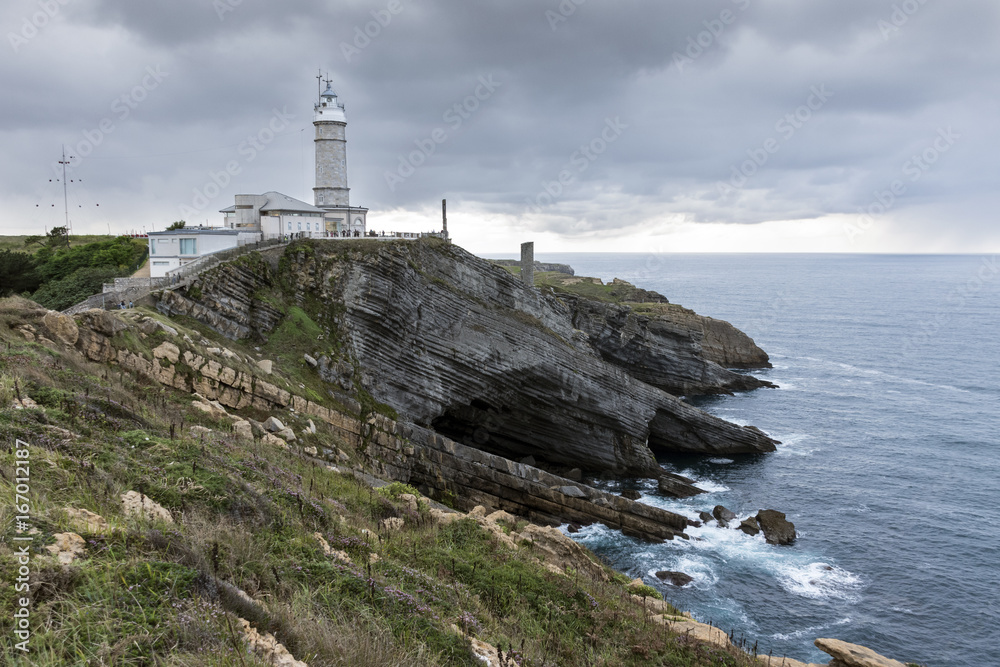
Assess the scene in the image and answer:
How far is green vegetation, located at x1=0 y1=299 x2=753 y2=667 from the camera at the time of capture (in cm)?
528

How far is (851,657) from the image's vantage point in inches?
543

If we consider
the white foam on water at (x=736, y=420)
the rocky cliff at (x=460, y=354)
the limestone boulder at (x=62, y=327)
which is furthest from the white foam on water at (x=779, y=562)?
the limestone boulder at (x=62, y=327)

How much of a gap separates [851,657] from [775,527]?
57.5ft

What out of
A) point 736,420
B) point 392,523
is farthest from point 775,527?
point 392,523

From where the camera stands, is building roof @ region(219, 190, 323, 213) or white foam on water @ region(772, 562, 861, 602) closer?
white foam on water @ region(772, 562, 861, 602)

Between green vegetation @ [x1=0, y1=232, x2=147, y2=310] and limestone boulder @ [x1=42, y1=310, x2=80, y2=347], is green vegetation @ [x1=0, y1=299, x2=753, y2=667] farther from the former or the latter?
green vegetation @ [x1=0, y1=232, x2=147, y2=310]

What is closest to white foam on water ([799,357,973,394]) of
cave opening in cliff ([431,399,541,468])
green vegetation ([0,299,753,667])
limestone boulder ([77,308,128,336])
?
cave opening in cliff ([431,399,541,468])

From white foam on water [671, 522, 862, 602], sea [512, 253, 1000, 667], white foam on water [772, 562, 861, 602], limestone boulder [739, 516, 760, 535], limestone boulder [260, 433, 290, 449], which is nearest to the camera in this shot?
limestone boulder [260, 433, 290, 449]

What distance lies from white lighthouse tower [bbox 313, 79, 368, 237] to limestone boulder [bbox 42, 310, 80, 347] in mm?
28453

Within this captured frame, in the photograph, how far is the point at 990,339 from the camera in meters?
84.3

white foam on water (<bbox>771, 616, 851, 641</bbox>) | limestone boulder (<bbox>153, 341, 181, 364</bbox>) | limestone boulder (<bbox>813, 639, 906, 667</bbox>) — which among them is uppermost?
limestone boulder (<bbox>153, 341, 181, 364</bbox>)

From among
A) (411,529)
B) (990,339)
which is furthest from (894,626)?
(990,339)

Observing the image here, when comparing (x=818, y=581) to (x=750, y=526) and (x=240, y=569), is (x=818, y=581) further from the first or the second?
(x=240, y=569)

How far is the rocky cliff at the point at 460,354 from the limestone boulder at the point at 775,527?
9.09 m
